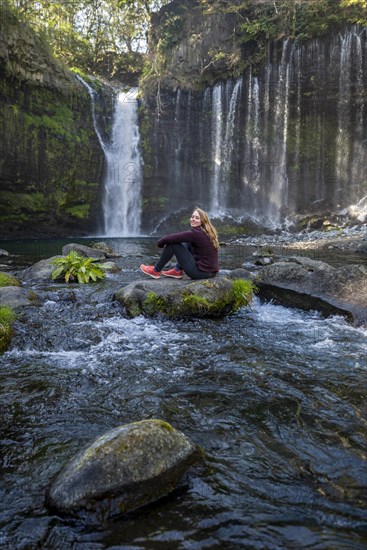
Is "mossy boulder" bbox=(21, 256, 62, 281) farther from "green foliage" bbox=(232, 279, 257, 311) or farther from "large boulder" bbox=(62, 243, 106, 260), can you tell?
"green foliage" bbox=(232, 279, 257, 311)

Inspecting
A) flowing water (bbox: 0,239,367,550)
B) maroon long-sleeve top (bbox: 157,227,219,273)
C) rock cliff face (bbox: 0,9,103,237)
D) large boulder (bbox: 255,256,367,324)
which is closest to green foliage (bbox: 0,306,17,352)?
flowing water (bbox: 0,239,367,550)

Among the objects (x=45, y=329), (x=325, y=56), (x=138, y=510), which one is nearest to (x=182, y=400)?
(x=138, y=510)

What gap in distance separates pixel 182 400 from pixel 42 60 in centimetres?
2463

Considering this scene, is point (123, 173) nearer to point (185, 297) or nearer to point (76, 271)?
point (76, 271)

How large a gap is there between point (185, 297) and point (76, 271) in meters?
4.10

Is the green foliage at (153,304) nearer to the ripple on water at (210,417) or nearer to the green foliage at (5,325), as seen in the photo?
the ripple on water at (210,417)

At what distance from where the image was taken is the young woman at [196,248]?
809cm

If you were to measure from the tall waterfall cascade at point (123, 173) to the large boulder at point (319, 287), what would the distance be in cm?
2048

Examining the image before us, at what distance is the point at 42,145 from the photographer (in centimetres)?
2477

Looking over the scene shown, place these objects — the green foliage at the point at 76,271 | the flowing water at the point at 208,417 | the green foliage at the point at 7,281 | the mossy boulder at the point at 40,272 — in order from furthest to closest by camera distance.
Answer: the mossy boulder at the point at 40,272
the green foliage at the point at 76,271
the green foliage at the point at 7,281
the flowing water at the point at 208,417

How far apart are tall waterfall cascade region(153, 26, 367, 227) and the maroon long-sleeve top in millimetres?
20683

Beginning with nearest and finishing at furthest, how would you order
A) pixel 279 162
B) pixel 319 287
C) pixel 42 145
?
1. pixel 319 287
2. pixel 42 145
3. pixel 279 162

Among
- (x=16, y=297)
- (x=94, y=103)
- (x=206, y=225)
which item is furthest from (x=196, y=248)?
(x=94, y=103)

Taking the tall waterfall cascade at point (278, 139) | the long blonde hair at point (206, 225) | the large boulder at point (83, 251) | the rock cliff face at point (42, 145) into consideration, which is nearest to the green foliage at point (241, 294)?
the long blonde hair at point (206, 225)
